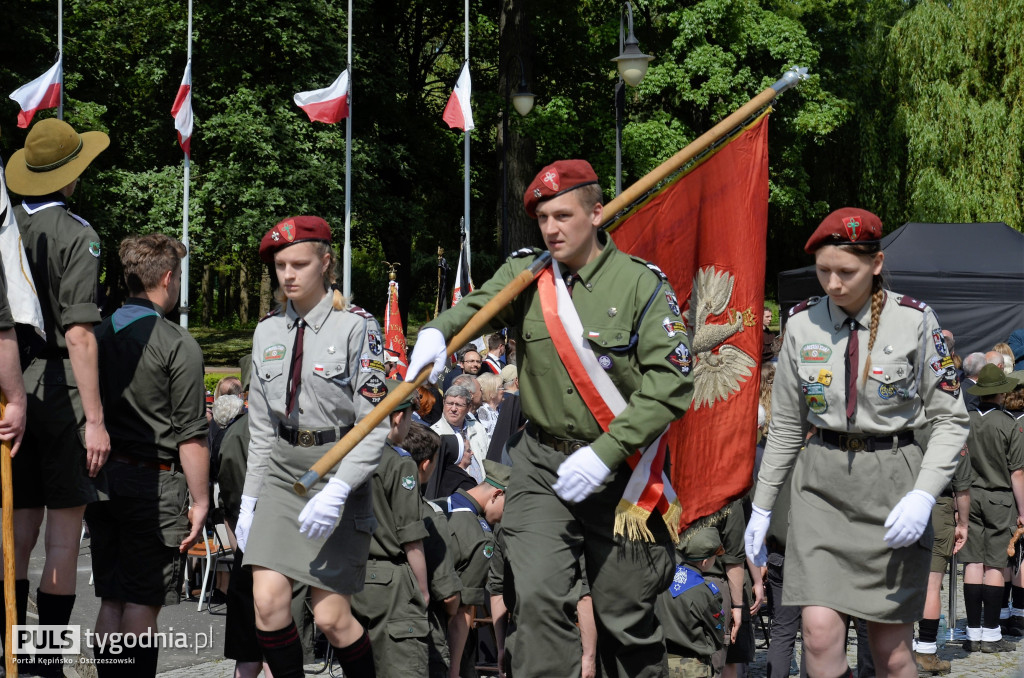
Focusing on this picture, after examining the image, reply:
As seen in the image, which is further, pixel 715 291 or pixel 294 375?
pixel 715 291

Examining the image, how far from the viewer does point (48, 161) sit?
602cm

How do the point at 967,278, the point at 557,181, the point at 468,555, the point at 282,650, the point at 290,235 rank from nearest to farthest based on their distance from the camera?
the point at 557,181
the point at 282,650
the point at 290,235
the point at 468,555
the point at 967,278

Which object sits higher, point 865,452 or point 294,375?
point 294,375

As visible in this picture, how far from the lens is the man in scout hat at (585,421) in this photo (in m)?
4.39

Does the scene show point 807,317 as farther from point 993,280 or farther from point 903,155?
point 903,155

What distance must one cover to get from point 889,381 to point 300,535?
2590 millimetres

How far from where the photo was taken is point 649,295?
4613 millimetres

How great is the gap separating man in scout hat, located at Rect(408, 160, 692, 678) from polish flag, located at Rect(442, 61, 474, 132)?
729 inches

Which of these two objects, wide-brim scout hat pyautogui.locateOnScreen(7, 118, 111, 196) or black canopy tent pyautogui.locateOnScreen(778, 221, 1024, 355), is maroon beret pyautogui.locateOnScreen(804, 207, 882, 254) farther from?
black canopy tent pyautogui.locateOnScreen(778, 221, 1024, 355)

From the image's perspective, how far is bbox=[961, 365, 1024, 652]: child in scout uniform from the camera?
30.6 feet

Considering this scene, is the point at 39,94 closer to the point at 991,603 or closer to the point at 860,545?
Answer: the point at 991,603

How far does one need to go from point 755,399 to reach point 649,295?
5.64 ft

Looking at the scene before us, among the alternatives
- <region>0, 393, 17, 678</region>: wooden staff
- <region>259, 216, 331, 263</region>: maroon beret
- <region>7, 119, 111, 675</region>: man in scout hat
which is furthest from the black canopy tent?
<region>0, 393, 17, 678</region>: wooden staff

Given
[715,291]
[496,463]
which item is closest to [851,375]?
[715,291]
